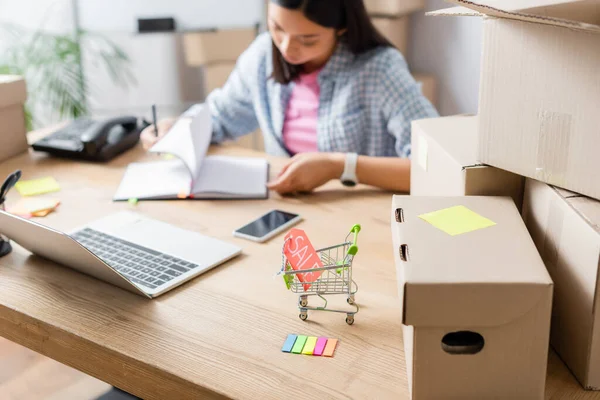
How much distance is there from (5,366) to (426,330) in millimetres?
1552

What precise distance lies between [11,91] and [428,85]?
66.1 inches

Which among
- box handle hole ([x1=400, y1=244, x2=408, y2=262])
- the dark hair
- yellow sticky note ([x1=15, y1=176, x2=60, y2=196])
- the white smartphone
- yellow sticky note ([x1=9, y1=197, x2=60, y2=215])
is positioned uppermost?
the dark hair

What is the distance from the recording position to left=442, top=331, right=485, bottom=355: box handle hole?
77 centimetres

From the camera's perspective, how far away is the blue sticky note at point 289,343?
0.90 m

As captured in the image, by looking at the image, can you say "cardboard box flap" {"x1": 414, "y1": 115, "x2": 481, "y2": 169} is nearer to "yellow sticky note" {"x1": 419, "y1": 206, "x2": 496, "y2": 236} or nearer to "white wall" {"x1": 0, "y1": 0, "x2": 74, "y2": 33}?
"yellow sticky note" {"x1": 419, "y1": 206, "x2": 496, "y2": 236}

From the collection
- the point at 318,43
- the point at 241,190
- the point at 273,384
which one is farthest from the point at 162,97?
the point at 273,384

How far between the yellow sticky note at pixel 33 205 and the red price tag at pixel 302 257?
2.22ft

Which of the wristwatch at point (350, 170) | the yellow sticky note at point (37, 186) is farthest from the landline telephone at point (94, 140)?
the wristwatch at point (350, 170)

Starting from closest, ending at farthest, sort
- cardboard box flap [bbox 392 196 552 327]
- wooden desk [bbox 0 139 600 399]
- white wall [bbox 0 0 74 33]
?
1. cardboard box flap [bbox 392 196 552 327]
2. wooden desk [bbox 0 139 600 399]
3. white wall [bbox 0 0 74 33]

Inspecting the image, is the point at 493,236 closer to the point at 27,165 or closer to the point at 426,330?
the point at 426,330

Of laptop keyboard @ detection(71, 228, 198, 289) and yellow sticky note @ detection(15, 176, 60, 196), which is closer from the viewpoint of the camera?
laptop keyboard @ detection(71, 228, 198, 289)

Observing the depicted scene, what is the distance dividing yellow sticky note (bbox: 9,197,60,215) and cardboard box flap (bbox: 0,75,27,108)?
1.36 feet

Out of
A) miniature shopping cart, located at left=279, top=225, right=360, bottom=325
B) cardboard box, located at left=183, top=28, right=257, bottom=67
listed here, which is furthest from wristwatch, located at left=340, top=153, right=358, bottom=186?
cardboard box, located at left=183, top=28, right=257, bottom=67

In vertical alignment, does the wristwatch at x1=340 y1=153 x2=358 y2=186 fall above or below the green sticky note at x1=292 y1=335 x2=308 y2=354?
above
